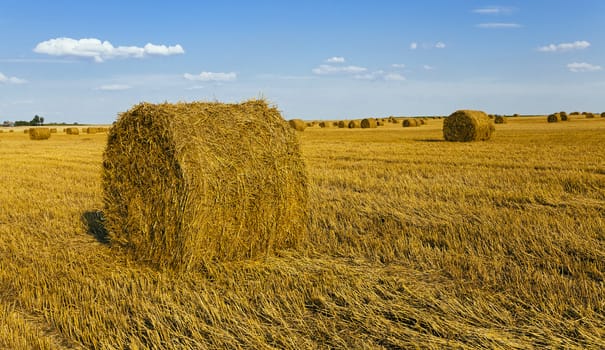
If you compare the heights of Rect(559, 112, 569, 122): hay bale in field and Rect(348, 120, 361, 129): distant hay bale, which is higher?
Rect(559, 112, 569, 122): hay bale in field

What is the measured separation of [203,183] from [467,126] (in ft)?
65.9

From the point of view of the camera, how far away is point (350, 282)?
17.1 ft

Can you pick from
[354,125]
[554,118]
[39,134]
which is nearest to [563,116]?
[554,118]

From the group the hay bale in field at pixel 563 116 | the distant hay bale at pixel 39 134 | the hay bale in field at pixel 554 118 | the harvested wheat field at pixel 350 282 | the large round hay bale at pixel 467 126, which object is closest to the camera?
the harvested wheat field at pixel 350 282

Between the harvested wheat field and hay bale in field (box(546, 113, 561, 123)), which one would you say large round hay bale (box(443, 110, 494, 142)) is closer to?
the harvested wheat field

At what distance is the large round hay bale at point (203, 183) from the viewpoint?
19.4 feet

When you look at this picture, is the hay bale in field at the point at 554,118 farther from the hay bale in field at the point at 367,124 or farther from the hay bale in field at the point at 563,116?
the hay bale in field at the point at 367,124

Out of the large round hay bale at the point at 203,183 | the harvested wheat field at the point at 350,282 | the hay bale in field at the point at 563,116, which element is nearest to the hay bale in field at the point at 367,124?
the hay bale in field at the point at 563,116

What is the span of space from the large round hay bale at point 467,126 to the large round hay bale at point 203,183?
18.7 m

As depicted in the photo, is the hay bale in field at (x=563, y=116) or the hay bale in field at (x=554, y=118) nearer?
the hay bale in field at (x=554, y=118)

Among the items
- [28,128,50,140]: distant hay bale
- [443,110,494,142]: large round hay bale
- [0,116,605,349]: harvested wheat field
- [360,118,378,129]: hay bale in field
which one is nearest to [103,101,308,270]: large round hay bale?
[0,116,605,349]: harvested wheat field

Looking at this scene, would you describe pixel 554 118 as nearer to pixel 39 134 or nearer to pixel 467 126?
pixel 467 126

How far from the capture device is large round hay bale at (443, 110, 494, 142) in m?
23.9

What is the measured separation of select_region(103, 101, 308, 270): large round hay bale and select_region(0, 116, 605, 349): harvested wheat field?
25 centimetres
